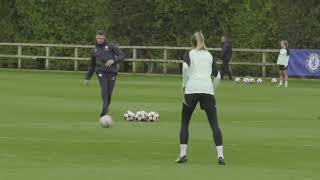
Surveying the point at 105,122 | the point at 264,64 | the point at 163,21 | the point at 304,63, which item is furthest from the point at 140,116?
the point at 163,21

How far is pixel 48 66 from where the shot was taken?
55250 millimetres

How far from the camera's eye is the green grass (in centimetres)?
1408

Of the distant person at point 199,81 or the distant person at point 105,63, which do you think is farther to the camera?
the distant person at point 105,63

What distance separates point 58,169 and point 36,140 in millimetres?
4169

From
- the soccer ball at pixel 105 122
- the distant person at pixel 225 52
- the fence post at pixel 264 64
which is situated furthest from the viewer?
the fence post at pixel 264 64

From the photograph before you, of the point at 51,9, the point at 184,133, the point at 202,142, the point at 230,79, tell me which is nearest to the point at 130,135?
the point at 202,142

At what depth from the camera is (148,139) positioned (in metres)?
18.7

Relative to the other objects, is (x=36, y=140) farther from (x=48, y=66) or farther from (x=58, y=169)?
(x=48, y=66)

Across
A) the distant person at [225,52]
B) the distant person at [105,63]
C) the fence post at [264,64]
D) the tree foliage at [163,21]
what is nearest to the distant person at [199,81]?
the distant person at [105,63]

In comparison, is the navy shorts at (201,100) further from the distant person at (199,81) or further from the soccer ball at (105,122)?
the soccer ball at (105,122)

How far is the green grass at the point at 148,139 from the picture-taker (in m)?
14.1

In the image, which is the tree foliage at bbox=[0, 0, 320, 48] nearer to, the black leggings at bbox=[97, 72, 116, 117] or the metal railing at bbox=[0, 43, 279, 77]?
the metal railing at bbox=[0, 43, 279, 77]

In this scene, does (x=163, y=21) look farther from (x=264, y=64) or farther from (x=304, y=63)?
(x=304, y=63)

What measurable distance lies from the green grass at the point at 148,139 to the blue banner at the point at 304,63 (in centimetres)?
1341
